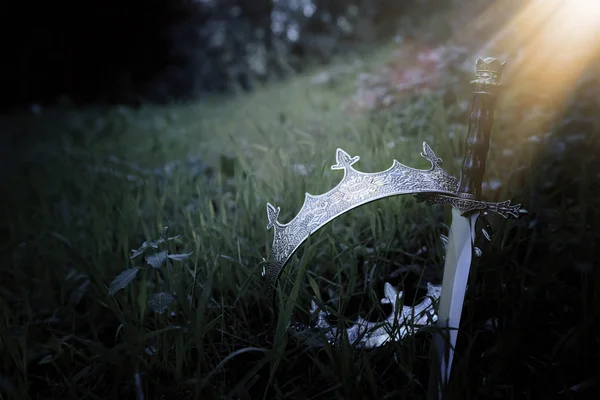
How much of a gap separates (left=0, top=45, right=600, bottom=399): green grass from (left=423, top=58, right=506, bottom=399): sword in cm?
5

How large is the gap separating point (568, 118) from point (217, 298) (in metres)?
1.49

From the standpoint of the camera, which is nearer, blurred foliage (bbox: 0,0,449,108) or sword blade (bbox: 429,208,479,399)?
sword blade (bbox: 429,208,479,399)

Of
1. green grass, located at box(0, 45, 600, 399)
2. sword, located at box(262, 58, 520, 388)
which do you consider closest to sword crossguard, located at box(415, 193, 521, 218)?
sword, located at box(262, 58, 520, 388)

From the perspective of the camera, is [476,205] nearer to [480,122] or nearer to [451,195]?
[451,195]

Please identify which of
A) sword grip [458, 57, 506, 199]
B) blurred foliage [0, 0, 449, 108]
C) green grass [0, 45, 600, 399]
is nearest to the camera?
sword grip [458, 57, 506, 199]

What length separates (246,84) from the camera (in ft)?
24.6

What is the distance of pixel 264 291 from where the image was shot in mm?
1360

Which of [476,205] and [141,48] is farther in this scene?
[141,48]

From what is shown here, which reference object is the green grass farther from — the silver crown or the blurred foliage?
the blurred foliage

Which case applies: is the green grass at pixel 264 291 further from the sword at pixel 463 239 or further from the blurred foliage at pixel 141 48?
the blurred foliage at pixel 141 48

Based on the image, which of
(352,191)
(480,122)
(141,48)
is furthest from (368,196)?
(141,48)

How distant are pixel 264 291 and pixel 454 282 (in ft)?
1.65

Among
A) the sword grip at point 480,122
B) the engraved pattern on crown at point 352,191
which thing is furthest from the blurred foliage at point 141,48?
the sword grip at point 480,122

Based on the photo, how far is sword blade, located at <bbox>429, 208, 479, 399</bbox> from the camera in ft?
3.58
